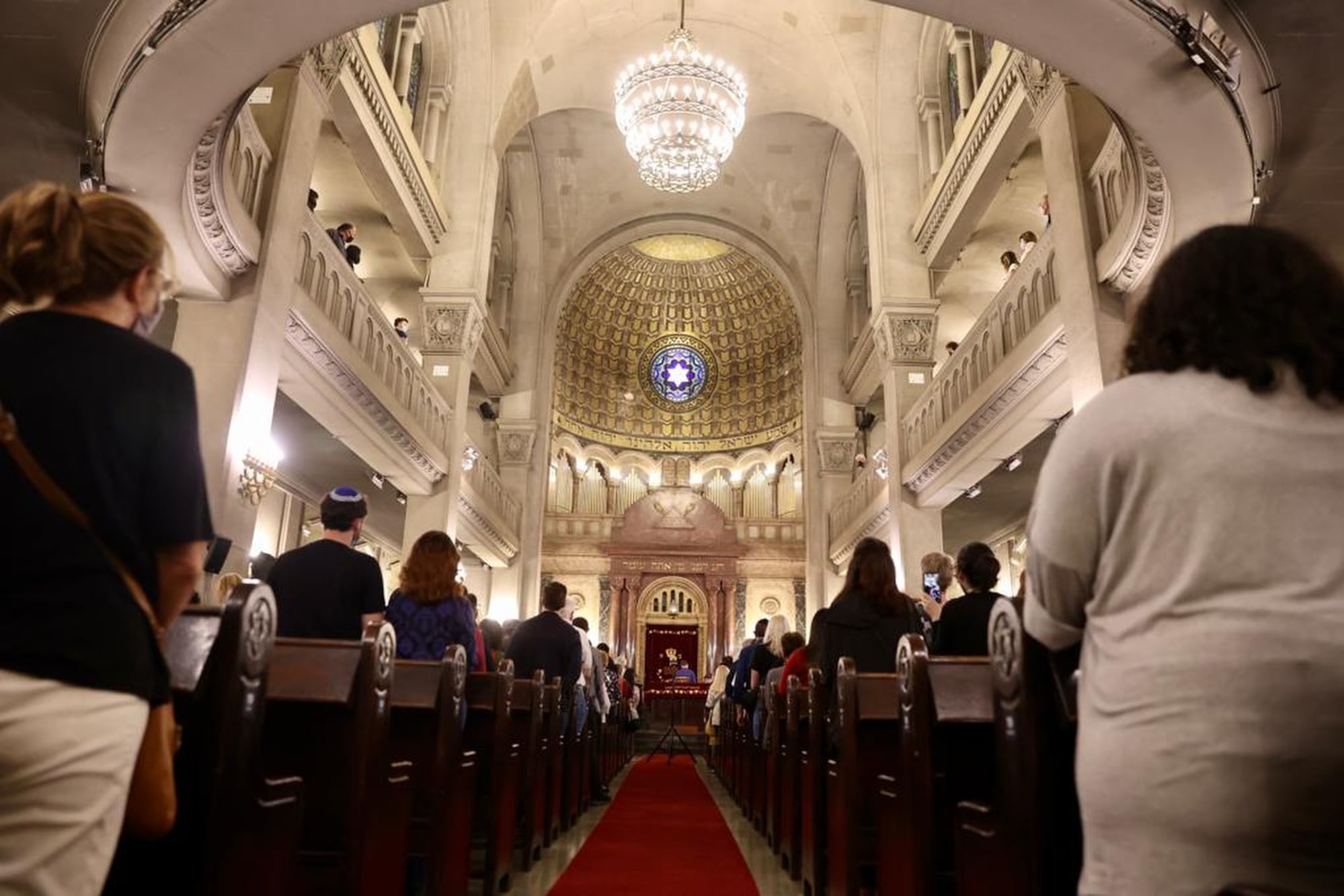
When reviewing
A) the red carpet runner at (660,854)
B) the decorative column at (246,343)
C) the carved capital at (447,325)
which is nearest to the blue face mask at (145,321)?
the red carpet runner at (660,854)

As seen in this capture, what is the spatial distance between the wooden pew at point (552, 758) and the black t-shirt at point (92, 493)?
3.87m

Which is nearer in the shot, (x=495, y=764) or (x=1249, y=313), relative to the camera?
(x=1249, y=313)

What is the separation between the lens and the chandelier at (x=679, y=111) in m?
10.2

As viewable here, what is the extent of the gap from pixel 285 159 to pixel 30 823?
7022mm

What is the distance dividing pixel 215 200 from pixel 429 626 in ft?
12.7

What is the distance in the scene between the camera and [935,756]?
8.52 ft

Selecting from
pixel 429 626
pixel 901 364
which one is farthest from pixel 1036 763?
pixel 901 364

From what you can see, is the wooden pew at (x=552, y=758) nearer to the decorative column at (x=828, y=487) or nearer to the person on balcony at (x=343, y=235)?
the person on balcony at (x=343, y=235)

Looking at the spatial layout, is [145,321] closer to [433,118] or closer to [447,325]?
[447,325]

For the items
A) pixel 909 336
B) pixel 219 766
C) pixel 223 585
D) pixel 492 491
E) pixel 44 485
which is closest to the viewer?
pixel 44 485

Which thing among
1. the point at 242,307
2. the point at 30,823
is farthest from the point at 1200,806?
the point at 242,307

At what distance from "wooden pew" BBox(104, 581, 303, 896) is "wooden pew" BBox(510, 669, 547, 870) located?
267 cm

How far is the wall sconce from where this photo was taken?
652cm

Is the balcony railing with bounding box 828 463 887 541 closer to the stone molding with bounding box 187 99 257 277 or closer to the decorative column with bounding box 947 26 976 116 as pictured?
the decorative column with bounding box 947 26 976 116
